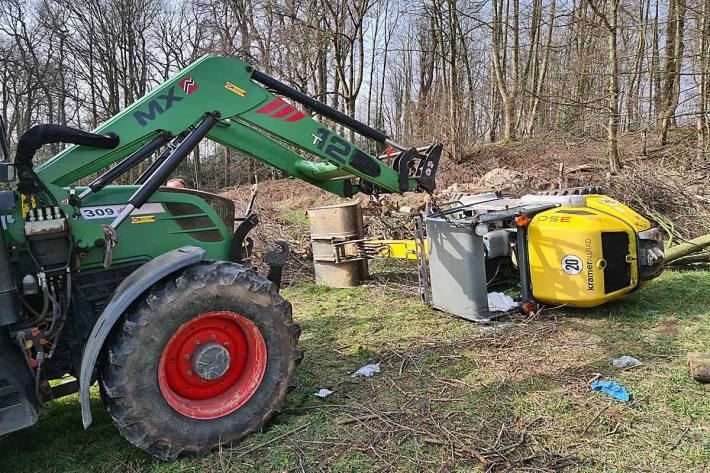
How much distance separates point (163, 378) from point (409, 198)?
Result: 31.1 feet

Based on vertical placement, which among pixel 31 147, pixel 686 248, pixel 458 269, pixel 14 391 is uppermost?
pixel 31 147

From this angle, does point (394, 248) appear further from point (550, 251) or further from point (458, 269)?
point (550, 251)

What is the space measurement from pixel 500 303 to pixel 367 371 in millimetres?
2118

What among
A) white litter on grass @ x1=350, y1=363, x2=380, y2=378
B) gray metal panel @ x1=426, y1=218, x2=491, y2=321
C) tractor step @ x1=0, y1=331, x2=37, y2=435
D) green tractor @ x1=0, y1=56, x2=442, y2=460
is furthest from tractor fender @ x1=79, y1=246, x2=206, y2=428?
gray metal panel @ x1=426, y1=218, x2=491, y2=321

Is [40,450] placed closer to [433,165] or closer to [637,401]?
[433,165]

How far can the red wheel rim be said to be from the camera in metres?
3.19

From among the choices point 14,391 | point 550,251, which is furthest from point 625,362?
point 14,391

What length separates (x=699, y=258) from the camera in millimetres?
7250

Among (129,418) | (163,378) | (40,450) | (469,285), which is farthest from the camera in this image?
(469,285)

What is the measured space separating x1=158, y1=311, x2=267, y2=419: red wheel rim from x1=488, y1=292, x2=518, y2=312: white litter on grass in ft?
10.3

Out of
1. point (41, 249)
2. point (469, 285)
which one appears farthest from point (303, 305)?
point (41, 249)

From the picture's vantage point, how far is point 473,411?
11.7 ft

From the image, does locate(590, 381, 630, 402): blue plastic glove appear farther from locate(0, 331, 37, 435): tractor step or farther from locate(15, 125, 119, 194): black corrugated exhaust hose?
locate(15, 125, 119, 194): black corrugated exhaust hose

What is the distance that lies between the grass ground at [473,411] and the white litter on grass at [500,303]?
0.27 m
